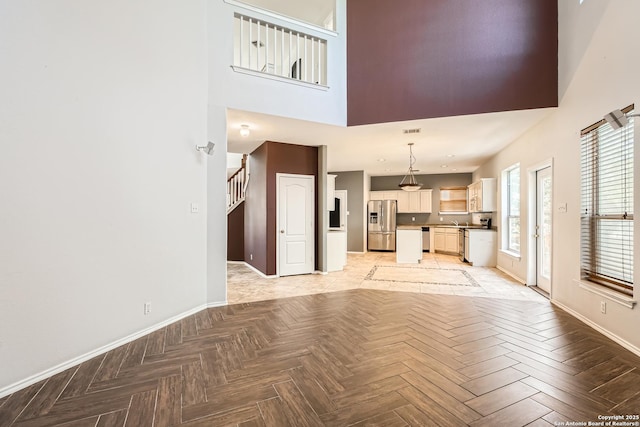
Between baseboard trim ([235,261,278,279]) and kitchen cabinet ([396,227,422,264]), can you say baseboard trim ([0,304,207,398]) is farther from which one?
A: kitchen cabinet ([396,227,422,264])

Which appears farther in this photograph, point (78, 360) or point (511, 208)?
point (511, 208)

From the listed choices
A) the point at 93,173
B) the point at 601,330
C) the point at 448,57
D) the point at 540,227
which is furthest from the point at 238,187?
the point at 601,330

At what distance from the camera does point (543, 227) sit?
4965 millimetres

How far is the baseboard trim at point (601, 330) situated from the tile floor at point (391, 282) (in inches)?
19.3

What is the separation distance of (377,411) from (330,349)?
3.04ft

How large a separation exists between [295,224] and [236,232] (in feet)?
7.59

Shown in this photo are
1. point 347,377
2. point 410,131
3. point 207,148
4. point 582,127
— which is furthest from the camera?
point 410,131

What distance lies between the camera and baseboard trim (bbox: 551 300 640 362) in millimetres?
2648

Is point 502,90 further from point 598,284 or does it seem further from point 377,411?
point 377,411

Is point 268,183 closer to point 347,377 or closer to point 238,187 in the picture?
point 238,187

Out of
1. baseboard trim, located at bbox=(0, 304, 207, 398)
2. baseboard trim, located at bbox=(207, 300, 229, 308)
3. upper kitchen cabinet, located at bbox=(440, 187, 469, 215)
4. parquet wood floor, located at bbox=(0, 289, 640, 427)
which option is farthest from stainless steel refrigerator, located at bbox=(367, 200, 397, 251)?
baseboard trim, located at bbox=(0, 304, 207, 398)

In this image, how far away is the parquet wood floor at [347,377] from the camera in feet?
5.96

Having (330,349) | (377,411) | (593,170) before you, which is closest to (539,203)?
(593,170)

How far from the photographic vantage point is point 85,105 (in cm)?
256
